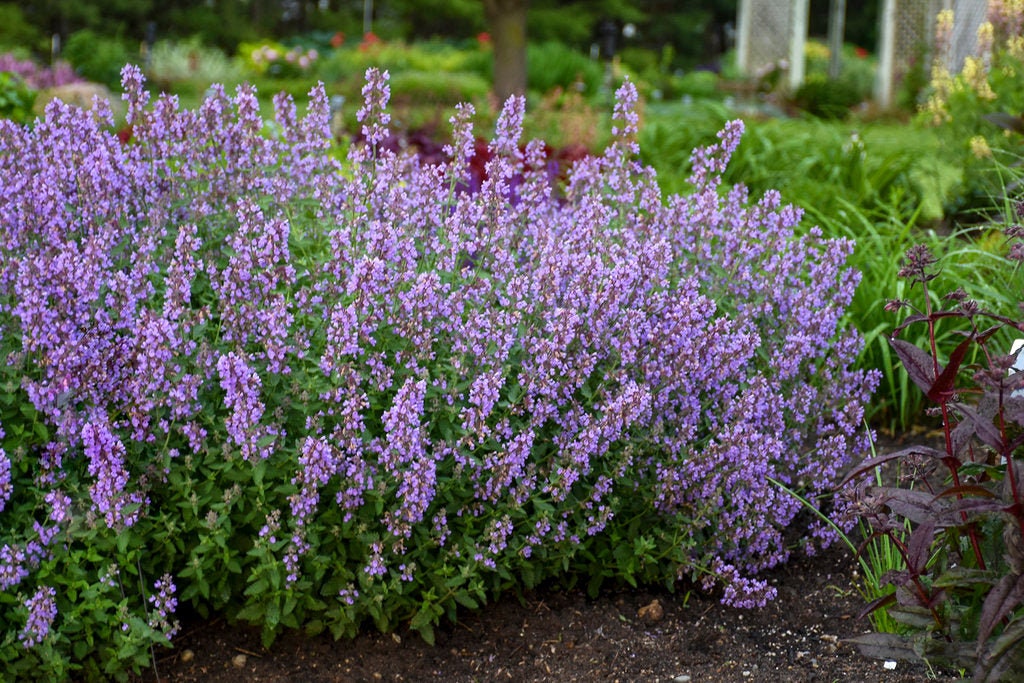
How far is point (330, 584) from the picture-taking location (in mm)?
2889

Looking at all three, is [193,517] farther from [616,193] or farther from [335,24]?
[335,24]

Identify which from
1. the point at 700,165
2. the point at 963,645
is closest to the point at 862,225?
the point at 700,165

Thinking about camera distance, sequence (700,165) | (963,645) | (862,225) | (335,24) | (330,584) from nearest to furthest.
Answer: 1. (963,645)
2. (330,584)
3. (700,165)
4. (862,225)
5. (335,24)

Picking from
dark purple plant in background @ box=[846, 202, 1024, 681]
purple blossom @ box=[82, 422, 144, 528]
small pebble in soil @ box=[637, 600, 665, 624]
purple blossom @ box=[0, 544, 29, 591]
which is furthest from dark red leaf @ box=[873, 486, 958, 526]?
purple blossom @ box=[0, 544, 29, 591]

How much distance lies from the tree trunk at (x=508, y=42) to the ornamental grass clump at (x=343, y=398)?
9.30m

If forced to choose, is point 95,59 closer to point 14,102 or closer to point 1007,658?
point 14,102

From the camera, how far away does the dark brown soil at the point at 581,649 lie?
3010mm

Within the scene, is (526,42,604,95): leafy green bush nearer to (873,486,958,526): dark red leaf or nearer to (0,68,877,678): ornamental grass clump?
(0,68,877,678): ornamental grass clump

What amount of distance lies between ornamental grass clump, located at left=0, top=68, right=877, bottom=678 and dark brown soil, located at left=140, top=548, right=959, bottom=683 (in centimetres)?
10

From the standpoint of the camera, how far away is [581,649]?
3.13m

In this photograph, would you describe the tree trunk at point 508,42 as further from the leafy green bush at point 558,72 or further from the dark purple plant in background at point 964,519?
the dark purple plant in background at point 964,519

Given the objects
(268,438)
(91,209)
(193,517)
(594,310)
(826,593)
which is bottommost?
(826,593)

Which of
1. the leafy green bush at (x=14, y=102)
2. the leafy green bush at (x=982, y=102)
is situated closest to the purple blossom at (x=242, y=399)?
the leafy green bush at (x=982, y=102)

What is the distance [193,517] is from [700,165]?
6.55 feet
